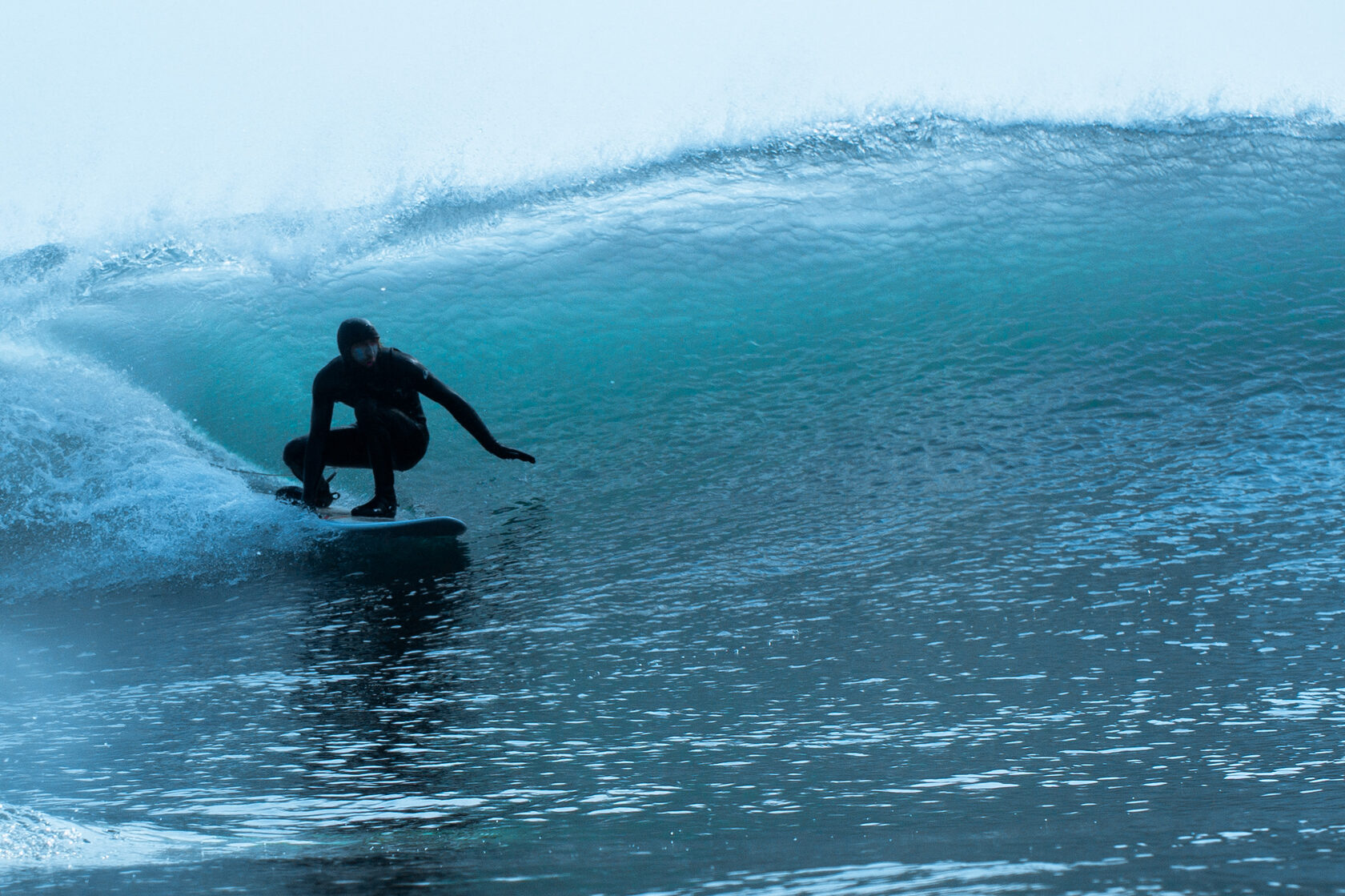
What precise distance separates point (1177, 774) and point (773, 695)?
3.11 ft

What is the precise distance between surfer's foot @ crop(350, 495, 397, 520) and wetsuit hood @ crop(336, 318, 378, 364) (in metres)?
0.63

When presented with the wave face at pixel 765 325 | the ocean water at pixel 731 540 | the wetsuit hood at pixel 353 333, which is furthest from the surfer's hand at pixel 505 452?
the wetsuit hood at pixel 353 333

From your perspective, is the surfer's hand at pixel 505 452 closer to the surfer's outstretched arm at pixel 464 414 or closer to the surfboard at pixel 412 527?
the surfer's outstretched arm at pixel 464 414

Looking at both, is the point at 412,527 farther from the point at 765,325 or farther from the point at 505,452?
the point at 765,325

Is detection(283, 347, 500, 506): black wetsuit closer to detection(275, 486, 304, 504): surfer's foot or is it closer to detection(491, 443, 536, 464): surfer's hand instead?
detection(491, 443, 536, 464): surfer's hand

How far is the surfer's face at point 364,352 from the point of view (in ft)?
14.5

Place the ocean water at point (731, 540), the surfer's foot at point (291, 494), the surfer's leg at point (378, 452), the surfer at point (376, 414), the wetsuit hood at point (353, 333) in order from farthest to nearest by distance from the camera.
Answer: the surfer's foot at point (291, 494) < the surfer's leg at point (378, 452) < the surfer at point (376, 414) < the wetsuit hood at point (353, 333) < the ocean water at point (731, 540)

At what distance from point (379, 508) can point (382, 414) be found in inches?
14.8

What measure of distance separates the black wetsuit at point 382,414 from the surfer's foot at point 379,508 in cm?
2

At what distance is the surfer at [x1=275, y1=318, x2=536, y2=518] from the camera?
14.7 feet

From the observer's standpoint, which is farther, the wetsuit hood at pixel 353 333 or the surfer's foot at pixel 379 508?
the surfer's foot at pixel 379 508

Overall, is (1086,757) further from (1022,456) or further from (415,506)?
(415,506)

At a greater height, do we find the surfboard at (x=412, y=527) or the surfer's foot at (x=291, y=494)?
the surfer's foot at (x=291, y=494)

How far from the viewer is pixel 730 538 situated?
4.18 meters
